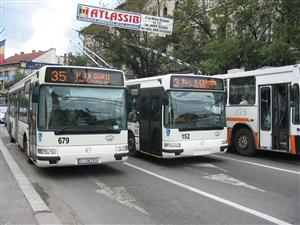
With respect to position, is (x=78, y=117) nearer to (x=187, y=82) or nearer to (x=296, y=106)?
(x=187, y=82)

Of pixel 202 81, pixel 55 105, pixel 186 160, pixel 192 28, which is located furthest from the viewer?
pixel 192 28

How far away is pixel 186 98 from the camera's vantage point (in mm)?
11539

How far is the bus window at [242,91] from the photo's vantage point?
13789mm

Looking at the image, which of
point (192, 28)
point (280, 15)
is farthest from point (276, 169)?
point (192, 28)

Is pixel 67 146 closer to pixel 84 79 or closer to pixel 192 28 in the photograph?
pixel 84 79

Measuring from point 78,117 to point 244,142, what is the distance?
22.6 feet

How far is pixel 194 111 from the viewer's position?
11.6 metres

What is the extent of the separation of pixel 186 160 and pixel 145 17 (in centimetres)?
808

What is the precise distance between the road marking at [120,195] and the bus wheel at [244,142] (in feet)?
21.4

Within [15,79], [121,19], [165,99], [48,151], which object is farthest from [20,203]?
[15,79]

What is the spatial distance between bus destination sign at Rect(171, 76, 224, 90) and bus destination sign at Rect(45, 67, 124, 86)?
1950 millimetres

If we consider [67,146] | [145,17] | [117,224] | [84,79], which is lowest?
[117,224]

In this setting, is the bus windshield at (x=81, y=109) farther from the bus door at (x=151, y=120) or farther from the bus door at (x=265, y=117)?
the bus door at (x=265, y=117)

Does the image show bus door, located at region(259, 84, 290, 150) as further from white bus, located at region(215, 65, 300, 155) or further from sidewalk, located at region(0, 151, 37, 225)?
sidewalk, located at region(0, 151, 37, 225)
